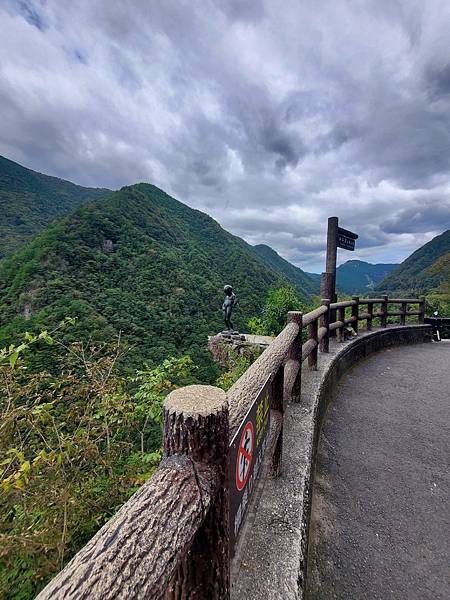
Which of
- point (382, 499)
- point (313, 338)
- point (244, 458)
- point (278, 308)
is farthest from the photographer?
point (278, 308)

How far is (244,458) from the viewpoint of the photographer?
3.03 ft

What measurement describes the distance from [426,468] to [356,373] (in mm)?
2107

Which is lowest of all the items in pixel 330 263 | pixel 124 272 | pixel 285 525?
pixel 285 525

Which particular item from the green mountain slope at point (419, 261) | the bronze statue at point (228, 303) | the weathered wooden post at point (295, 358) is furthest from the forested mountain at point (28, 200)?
the green mountain slope at point (419, 261)

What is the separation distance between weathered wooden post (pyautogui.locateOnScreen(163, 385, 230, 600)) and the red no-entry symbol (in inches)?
5.6

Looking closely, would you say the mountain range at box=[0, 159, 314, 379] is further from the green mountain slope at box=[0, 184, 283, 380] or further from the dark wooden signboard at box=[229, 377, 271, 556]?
the dark wooden signboard at box=[229, 377, 271, 556]

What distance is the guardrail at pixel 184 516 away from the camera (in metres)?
0.42

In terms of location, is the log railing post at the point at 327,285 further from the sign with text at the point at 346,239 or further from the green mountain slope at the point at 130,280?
the green mountain slope at the point at 130,280

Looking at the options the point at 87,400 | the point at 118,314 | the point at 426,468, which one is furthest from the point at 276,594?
the point at 118,314

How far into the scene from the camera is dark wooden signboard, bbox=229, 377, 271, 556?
32.1 inches

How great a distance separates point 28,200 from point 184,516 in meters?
62.7

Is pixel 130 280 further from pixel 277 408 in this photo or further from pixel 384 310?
pixel 277 408

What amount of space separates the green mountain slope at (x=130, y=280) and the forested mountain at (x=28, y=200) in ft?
31.5

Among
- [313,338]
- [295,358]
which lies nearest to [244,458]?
[295,358]
